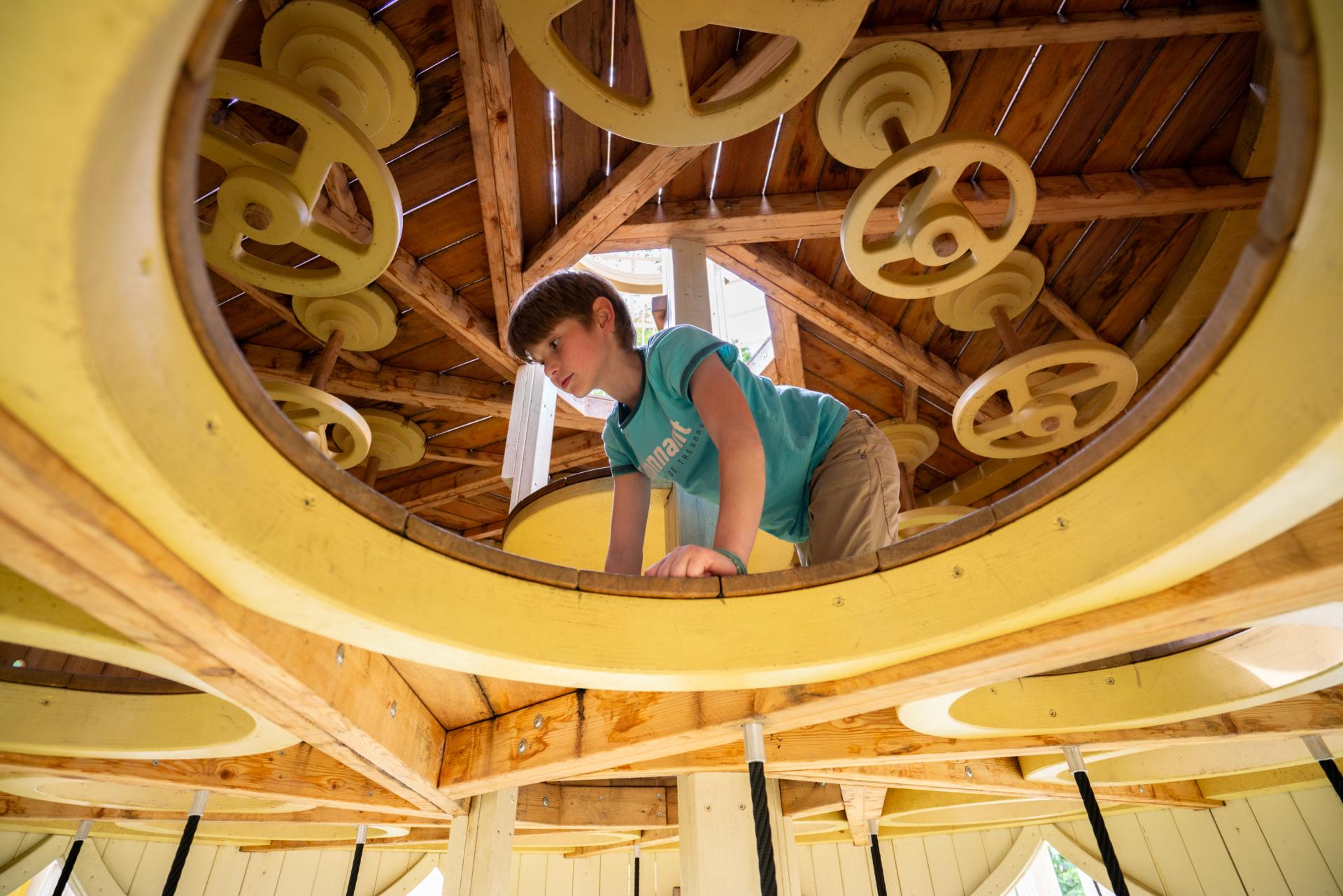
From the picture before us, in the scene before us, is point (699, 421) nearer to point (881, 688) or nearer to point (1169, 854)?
point (881, 688)

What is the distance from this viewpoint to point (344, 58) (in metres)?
2.69

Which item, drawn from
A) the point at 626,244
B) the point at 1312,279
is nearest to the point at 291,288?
the point at 626,244

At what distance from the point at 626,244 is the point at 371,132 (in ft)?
4.29

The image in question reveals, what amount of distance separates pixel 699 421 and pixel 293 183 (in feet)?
5.64

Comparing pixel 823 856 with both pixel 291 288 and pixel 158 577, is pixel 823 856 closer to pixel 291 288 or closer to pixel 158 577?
pixel 291 288

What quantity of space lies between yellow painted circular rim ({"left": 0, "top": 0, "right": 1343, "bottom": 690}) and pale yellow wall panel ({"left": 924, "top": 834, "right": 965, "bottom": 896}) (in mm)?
5765

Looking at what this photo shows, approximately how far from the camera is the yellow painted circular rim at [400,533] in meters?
0.51

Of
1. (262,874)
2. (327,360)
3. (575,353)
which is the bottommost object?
(262,874)

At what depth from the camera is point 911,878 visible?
234 inches

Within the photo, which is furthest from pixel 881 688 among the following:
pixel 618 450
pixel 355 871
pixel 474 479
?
pixel 474 479

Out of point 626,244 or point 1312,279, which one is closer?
point 1312,279

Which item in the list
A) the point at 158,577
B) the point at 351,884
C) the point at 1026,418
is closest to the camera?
the point at 158,577

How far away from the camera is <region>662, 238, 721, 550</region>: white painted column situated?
2.28 meters

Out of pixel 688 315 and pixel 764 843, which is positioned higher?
pixel 688 315
